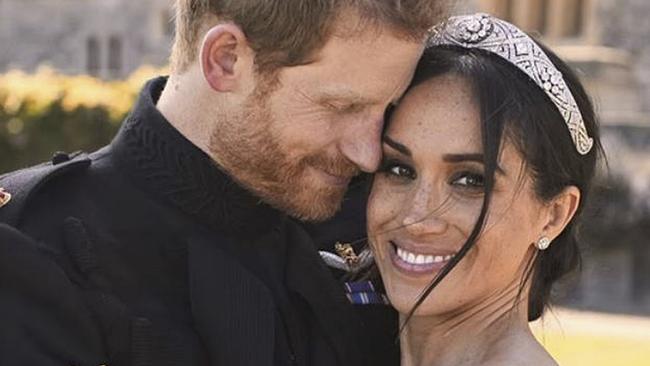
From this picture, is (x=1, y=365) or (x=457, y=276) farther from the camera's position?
(x=457, y=276)

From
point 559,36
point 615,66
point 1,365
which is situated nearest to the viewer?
point 1,365

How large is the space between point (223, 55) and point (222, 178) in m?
0.21

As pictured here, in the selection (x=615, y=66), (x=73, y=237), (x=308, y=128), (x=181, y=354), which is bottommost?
(x=615, y=66)

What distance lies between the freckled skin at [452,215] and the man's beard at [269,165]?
108 mm

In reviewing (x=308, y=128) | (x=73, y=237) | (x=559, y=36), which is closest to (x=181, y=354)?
(x=73, y=237)

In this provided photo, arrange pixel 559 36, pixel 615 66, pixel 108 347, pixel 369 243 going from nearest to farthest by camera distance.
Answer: pixel 108 347 → pixel 369 243 → pixel 615 66 → pixel 559 36

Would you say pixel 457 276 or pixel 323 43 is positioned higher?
pixel 323 43

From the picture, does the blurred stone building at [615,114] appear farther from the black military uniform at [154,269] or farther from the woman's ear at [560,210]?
the black military uniform at [154,269]

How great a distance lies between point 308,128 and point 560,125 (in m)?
0.43

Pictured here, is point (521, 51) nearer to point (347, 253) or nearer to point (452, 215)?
point (452, 215)

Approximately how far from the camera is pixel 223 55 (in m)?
2.40

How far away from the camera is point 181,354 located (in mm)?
2320

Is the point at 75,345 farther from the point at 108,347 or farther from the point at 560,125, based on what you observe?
the point at 560,125

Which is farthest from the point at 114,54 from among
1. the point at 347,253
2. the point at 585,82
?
the point at 347,253
